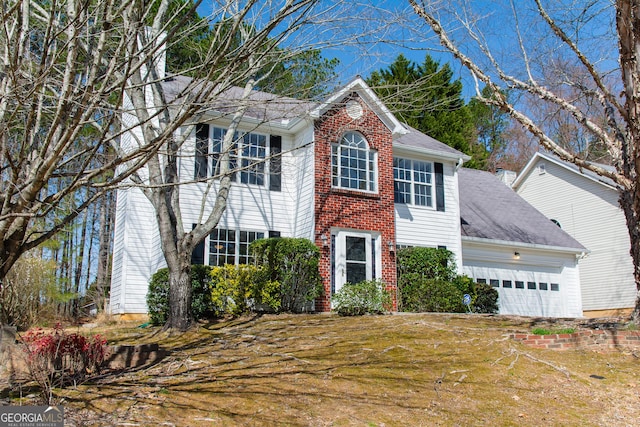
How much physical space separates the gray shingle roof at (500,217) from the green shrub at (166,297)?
8.85 m

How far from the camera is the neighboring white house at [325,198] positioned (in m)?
14.1

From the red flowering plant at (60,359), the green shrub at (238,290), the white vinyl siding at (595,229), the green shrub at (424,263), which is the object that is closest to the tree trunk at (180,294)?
the green shrub at (238,290)

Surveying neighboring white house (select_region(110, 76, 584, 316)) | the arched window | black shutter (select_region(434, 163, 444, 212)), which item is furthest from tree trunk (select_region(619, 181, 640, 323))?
black shutter (select_region(434, 163, 444, 212))

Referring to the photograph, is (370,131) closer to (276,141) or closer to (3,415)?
(276,141)

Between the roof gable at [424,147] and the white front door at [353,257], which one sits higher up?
the roof gable at [424,147]

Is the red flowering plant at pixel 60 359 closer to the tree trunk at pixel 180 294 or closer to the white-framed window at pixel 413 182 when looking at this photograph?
the tree trunk at pixel 180 294

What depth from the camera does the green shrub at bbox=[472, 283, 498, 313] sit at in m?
16.2

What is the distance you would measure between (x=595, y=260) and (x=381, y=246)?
12.1 m

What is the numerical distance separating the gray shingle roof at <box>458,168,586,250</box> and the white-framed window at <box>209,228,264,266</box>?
7166mm

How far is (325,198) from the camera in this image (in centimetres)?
1442

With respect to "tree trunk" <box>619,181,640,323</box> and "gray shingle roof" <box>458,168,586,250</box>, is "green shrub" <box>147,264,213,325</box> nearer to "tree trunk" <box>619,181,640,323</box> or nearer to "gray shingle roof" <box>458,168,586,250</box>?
"tree trunk" <box>619,181,640,323</box>

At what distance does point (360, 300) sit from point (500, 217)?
9.81 m

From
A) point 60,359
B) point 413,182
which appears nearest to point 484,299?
point 413,182

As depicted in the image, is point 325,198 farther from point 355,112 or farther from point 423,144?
point 423,144
